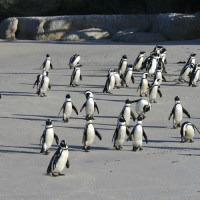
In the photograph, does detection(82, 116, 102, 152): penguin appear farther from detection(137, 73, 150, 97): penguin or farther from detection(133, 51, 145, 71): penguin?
detection(133, 51, 145, 71): penguin

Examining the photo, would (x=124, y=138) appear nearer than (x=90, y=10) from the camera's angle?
Yes

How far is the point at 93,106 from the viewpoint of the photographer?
540 inches

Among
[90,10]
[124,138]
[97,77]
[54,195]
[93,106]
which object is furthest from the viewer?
[90,10]

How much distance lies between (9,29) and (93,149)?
1835 cm

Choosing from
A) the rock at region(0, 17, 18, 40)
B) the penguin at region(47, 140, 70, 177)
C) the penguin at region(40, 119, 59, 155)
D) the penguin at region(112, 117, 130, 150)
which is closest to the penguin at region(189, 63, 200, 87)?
the penguin at region(112, 117, 130, 150)

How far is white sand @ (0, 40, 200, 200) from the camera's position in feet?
29.9

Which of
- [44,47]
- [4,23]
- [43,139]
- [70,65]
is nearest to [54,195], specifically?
[43,139]

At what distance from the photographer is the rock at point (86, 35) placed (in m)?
27.7

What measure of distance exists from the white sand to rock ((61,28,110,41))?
698cm

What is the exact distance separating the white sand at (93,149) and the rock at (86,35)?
6975 mm

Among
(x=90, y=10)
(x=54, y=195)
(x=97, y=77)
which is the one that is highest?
(x=90, y=10)

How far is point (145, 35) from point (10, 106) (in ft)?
39.9

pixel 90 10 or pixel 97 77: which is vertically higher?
pixel 90 10

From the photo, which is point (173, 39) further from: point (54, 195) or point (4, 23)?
point (54, 195)
